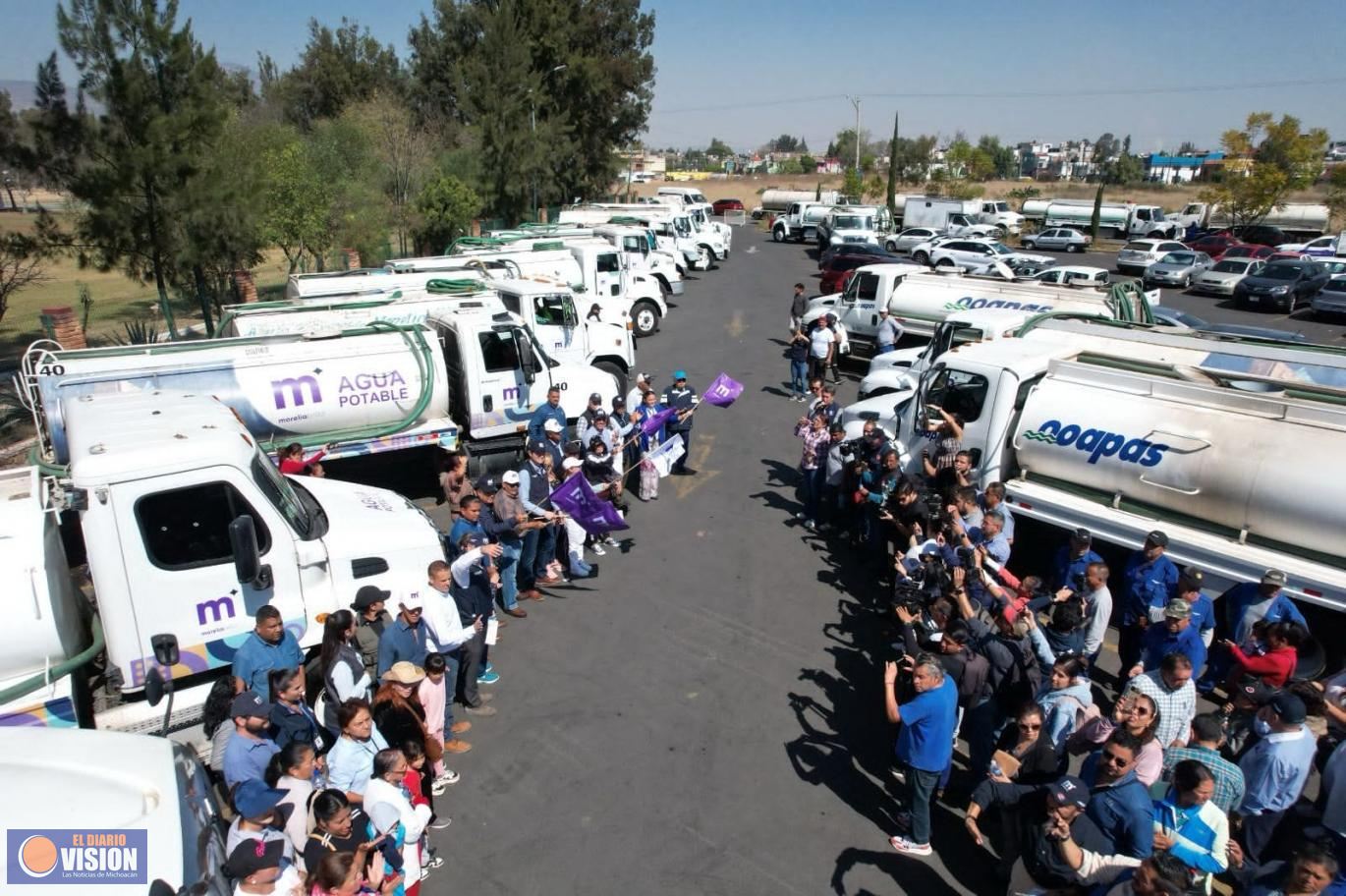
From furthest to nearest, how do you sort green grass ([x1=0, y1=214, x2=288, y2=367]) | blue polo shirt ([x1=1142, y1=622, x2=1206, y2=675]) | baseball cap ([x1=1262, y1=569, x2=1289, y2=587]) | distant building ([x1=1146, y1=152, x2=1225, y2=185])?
1. distant building ([x1=1146, y1=152, x2=1225, y2=185])
2. green grass ([x1=0, y1=214, x2=288, y2=367])
3. baseball cap ([x1=1262, y1=569, x2=1289, y2=587])
4. blue polo shirt ([x1=1142, y1=622, x2=1206, y2=675])

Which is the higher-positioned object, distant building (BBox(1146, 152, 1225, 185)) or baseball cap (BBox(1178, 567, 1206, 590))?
distant building (BBox(1146, 152, 1225, 185))

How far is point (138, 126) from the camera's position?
50.2 ft

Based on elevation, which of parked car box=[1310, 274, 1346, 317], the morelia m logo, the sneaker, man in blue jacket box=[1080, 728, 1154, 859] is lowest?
the sneaker

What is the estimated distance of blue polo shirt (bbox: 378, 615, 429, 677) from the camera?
19.6 feet

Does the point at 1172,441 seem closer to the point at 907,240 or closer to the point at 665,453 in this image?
the point at 665,453

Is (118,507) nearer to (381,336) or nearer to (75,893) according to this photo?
(75,893)

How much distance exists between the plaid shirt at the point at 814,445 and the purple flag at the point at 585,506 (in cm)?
267

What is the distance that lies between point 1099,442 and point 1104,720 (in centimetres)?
365

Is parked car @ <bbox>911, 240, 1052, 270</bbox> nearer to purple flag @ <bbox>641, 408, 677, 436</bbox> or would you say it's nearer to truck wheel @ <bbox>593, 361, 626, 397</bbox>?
truck wheel @ <bbox>593, 361, 626, 397</bbox>

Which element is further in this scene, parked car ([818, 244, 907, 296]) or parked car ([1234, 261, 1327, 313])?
parked car ([1234, 261, 1327, 313])

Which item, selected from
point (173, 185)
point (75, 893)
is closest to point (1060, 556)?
point (75, 893)

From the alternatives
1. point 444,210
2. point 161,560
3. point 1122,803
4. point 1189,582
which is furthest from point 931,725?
point 444,210

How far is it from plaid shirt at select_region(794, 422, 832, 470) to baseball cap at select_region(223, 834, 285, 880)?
7774 millimetres

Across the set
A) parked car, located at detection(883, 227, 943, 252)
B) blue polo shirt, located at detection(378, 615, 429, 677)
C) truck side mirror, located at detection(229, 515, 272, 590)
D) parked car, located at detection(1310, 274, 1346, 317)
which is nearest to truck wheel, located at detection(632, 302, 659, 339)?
blue polo shirt, located at detection(378, 615, 429, 677)
